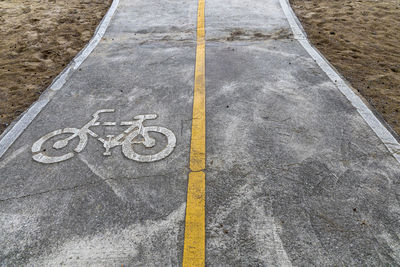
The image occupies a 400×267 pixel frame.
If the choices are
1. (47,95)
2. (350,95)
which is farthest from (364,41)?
(47,95)

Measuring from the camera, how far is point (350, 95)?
4.09m

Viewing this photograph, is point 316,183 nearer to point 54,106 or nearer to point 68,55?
point 54,106

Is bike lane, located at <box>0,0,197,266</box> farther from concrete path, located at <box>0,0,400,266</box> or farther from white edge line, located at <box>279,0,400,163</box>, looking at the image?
white edge line, located at <box>279,0,400,163</box>

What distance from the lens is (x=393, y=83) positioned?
4465 millimetres

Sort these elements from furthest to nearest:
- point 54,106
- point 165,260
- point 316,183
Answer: point 54,106 → point 316,183 → point 165,260

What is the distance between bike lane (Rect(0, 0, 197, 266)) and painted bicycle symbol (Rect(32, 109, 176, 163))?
0.19 ft

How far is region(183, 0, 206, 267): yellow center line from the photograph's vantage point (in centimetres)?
225

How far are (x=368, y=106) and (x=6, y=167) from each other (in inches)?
180

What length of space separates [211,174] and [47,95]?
3.07 meters

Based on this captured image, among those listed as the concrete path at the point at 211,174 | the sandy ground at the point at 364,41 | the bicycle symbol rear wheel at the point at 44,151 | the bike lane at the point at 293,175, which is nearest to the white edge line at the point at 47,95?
the concrete path at the point at 211,174

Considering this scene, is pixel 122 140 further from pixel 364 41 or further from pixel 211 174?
pixel 364 41

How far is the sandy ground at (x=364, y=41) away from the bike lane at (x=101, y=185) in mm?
2680

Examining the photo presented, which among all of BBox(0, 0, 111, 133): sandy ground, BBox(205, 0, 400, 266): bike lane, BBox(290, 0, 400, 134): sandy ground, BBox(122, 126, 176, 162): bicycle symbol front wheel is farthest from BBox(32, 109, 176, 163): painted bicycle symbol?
BBox(290, 0, 400, 134): sandy ground

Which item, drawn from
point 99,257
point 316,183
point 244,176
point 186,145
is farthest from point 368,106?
point 99,257
